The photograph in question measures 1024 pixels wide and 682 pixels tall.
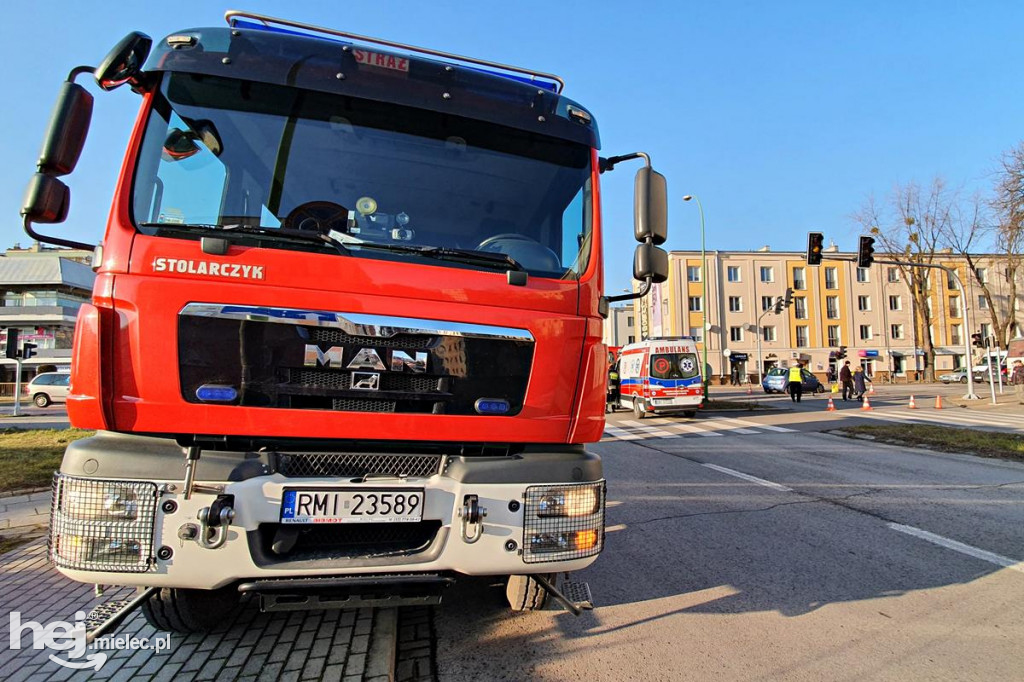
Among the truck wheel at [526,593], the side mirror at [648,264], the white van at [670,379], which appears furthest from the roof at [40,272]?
the side mirror at [648,264]

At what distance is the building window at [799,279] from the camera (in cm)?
5581

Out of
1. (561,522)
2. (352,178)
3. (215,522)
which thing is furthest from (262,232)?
(561,522)

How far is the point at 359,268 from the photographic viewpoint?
8.00ft

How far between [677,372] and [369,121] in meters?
16.7

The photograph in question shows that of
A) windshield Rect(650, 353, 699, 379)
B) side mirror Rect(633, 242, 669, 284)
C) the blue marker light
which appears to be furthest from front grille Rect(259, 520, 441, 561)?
windshield Rect(650, 353, 699, 379)

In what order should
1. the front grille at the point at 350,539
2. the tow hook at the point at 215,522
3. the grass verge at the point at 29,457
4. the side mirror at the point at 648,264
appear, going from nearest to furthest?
the tow hook at the point at 215,522
the front grille at the point at 350,539
the side mirror at the point at 648,264
the grass verge at the point at 29,457

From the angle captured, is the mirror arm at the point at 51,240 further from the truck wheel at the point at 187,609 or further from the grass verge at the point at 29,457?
the grass verge at the point at 29,457

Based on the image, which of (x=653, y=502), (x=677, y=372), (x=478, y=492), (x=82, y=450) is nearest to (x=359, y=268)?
(x=478, y=492)

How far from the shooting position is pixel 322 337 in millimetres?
2377

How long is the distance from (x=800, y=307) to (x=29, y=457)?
5997cm

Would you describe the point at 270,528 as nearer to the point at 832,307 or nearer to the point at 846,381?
the point at 846,381

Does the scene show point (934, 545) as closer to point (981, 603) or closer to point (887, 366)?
point (981, 603)

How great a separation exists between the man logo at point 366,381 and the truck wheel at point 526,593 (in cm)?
136

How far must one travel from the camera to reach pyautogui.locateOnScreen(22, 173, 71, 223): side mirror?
2436 mm
